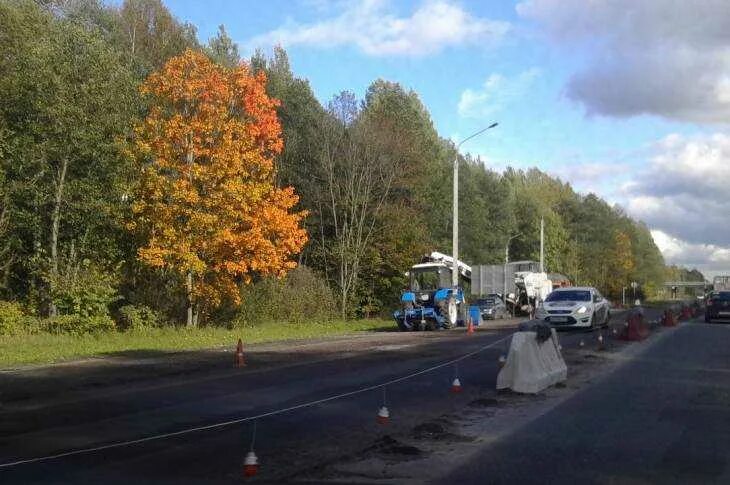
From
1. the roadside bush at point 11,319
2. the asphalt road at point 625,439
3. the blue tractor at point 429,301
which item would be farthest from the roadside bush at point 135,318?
the asphalt road at point 625,439

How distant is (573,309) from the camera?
1141 inches

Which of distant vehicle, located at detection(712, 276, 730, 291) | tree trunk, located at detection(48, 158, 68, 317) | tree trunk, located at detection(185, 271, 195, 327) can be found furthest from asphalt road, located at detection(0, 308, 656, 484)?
distant vehicle, located at detection(712, 276, 730, 291)

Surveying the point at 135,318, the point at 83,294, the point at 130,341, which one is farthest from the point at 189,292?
the point at 130,341

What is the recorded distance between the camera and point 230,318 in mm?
35844

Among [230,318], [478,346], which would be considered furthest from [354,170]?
[478,346]

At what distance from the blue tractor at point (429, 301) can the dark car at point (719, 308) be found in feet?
46.2

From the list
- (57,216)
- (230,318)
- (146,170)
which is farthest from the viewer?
(230,318)

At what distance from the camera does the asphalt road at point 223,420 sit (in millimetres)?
8000

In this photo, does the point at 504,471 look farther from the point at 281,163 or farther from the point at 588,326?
the point at 281,163

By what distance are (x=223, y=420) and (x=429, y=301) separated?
24831 mm

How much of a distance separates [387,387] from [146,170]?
62.0 ft

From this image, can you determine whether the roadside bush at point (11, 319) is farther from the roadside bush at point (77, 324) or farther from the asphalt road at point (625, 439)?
the asphalt road at point (625, 439)

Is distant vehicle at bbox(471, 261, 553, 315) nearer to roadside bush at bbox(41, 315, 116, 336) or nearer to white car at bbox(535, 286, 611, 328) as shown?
white car at bbox(535, 286, 611, 328)

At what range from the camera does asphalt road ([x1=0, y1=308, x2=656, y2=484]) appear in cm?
800
